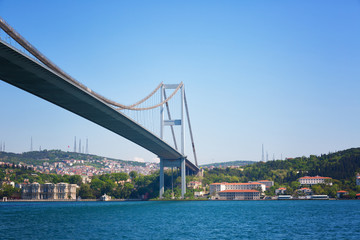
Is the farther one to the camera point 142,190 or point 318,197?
point 142,190

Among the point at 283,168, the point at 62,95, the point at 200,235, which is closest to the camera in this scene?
the point at 200,235

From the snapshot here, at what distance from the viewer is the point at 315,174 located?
9944 cm

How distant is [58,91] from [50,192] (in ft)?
218

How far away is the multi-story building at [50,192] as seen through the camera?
8900 centimetres

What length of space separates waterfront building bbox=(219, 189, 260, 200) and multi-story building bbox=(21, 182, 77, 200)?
31.7 m

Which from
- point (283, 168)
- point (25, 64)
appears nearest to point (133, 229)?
point (25, 64)

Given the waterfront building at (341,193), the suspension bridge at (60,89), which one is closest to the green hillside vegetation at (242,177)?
the waterfront building at (341,193)

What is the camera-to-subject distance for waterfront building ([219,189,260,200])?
282ft

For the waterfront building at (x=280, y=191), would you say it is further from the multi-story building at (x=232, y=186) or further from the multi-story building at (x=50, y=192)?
the multi-story building at (x=50, y=192)

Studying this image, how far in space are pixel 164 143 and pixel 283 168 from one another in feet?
216

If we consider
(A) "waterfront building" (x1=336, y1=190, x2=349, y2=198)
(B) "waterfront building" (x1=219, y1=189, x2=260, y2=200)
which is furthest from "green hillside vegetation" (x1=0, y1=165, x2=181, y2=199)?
(A) "waterfront building" (x1=336, y1=190, x2=349, y2=198)

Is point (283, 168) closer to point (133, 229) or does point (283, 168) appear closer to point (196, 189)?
point (196, 189)

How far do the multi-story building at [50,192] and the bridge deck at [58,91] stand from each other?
1851 inches

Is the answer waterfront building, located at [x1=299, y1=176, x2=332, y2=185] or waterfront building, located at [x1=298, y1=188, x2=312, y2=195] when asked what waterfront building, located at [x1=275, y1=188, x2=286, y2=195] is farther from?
waterfront building, located at [x1=299, y1=176, x2=332, y2=185]
